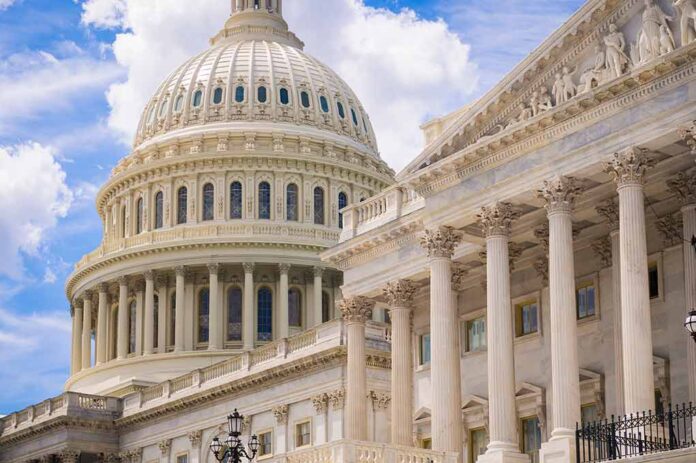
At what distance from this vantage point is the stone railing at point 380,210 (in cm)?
5716

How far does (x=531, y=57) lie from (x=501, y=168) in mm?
3905

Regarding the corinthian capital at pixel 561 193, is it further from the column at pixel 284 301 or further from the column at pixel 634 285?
the column at pixel 284 301

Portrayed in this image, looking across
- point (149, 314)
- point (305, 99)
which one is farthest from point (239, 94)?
point (149, 314)

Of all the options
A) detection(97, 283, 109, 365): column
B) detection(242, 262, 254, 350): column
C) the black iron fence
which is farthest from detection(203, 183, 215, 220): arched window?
the black iron fence

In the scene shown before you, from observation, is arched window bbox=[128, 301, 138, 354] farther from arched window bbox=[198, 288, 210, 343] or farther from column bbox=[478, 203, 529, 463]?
column bbox=[478, 203, 529, 463]

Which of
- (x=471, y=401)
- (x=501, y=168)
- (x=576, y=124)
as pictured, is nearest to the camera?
(x=576, y=124)

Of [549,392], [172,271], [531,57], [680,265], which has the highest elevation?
[172,271]

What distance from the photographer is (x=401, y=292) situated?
185 feet

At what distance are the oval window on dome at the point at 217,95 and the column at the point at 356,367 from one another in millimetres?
60220

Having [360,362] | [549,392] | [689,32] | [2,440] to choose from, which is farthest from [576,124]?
[2,440]

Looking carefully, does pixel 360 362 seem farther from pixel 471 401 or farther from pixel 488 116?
pixel 488 116

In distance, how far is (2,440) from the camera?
98.0 m

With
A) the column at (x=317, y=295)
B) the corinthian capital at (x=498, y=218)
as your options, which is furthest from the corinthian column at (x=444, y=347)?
the column at (x=317, y=295)

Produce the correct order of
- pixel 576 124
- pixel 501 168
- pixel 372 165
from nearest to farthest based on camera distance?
pixel 576 124
pixel 501 168
pixel 372 165
